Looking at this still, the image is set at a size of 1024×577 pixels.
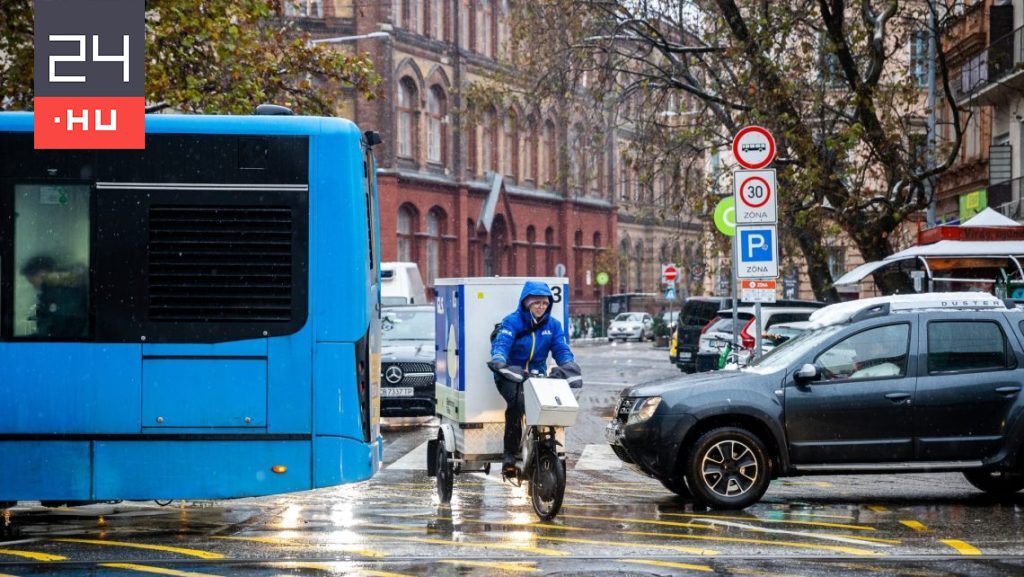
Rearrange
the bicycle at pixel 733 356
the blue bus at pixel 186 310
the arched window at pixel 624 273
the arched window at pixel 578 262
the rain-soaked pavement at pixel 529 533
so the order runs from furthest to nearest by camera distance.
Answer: the arched window at pixel 624 273 < the arched window at pixel 578 262 < the bicycle at pixel 733 356 < the blue bus at pixel 186 310 < the rain-soaked pavement at pixel 529 533

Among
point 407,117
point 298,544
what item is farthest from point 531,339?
point 407,117

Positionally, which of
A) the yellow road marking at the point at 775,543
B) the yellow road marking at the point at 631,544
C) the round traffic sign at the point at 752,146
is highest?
the round traffic sign at the point at 752,146

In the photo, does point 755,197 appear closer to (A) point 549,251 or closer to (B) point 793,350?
(B) point 793,350

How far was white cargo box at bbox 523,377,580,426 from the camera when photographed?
11.1m

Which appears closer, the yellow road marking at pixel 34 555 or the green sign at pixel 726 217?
the yellow road marking at pixel 34 555

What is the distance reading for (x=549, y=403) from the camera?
36.3ft

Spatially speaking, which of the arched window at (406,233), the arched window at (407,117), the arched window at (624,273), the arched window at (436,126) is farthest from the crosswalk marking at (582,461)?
the arched window at (624,273)

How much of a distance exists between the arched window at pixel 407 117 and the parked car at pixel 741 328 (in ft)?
98.4

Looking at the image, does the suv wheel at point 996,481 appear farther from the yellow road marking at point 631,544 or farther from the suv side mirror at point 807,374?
the yellow road marking at point 631,544

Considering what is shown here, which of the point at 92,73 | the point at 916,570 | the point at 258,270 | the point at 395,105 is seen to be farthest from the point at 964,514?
the point at 395,105

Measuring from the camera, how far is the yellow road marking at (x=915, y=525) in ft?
36.0

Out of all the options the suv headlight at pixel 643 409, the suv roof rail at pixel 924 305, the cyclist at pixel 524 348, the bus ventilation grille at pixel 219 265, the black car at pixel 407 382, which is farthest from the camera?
the black car at pixel 407 382

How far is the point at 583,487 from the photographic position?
46.1 feet

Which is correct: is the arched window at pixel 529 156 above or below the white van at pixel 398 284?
above
